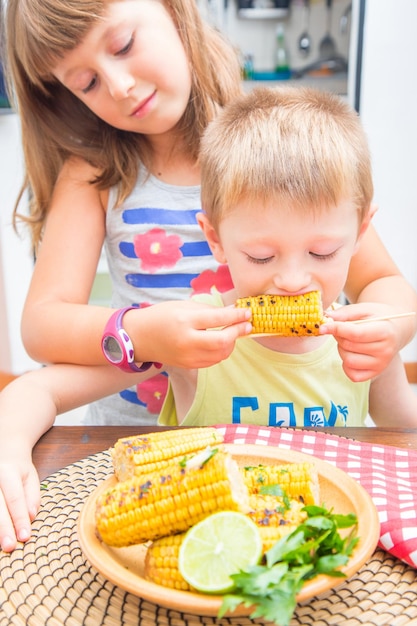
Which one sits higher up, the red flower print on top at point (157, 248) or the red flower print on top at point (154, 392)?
the red flower print on top at point (157, 248)

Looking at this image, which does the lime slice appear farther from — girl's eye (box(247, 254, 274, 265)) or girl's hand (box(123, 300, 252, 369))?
girl's eye (box(247, 254, 274, 265))

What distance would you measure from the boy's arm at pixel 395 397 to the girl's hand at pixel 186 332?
481 millimetres

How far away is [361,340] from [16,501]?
2.11 feet

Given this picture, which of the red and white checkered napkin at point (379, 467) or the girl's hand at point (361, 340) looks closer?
the red and white checkered napkin at point (379, 467)

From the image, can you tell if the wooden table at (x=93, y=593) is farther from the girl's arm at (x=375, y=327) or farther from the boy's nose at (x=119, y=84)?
the boy's nose at (x=119, y=84)

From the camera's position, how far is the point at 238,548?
0.70 m

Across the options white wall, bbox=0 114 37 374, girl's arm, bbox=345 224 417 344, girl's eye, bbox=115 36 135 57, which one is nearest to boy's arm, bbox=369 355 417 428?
girl's arm, bbox=345 224 417 344

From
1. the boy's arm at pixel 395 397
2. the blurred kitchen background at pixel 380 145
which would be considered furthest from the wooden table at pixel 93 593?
the blurred kitchen background at pixel 380 145

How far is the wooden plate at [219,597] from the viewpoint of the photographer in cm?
65

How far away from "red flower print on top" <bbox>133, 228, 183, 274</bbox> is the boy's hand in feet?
2.63

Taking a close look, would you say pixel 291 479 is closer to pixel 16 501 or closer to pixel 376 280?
pixel 16 501

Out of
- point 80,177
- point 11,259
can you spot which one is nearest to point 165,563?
point 80,177

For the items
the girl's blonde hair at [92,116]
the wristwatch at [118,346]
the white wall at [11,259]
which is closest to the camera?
the wristwatch at [118,346]

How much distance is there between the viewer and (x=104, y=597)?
0.77 metres
